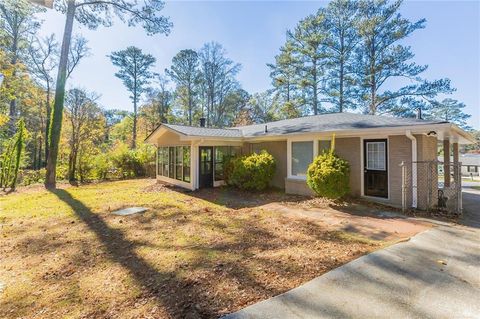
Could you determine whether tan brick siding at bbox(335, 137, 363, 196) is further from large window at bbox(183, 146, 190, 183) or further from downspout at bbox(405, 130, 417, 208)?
large window at bbox(183, 146, 190, 183)

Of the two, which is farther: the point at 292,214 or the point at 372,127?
the point at 372,127

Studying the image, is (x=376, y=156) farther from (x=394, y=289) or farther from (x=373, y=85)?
(x=373, y=85)

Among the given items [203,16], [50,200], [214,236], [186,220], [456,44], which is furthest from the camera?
[456,44]

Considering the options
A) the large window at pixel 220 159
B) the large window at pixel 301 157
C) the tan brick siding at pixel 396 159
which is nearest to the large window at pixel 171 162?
the large window at pixel 220 159

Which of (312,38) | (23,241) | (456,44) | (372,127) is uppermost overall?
(312,38)

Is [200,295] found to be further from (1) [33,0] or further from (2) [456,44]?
(2) [456,44]

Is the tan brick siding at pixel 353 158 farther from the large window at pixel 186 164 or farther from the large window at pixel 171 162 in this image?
the large window at pixel 171 162

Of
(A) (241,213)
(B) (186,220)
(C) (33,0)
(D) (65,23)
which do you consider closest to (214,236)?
(B) (186,220)

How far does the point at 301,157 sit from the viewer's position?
1006 centimetres

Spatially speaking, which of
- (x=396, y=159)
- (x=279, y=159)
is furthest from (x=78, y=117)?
(x=396, y=159)

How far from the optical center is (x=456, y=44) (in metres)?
13.7

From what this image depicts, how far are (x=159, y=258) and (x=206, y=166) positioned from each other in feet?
25.1

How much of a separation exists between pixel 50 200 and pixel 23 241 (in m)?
4.94

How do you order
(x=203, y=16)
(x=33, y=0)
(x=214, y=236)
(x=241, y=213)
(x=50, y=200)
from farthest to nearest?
(x=203, y=16) → (x=50, y=200) → (x=241, y=213) → (x=214, y=236) → (x=33, y=0)
